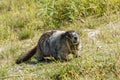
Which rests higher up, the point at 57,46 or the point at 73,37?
the point at 73,37

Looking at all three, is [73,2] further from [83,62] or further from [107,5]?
[83,62]

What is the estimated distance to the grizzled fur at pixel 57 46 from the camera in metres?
7.19

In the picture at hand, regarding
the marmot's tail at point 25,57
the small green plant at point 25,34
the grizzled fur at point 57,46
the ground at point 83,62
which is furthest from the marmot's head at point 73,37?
the small green plant at point 25,34

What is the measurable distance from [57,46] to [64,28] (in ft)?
5.92

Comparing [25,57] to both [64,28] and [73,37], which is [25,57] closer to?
[73,37]

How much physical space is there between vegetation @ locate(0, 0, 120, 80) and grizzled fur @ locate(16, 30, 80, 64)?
15cm

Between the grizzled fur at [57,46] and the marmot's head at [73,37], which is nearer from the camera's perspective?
the marmot's head at [73,37]

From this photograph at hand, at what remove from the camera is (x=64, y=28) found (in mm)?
9266

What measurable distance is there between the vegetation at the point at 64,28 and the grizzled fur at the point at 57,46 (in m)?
0.15

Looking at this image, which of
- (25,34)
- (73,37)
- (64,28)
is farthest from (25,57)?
(64,28)

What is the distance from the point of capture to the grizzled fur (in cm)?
719

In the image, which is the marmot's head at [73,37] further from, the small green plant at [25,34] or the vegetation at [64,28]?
the small green plant at [25,34]

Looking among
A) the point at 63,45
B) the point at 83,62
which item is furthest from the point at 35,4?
the point at 83,62

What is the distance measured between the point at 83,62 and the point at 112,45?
126 centimetres
